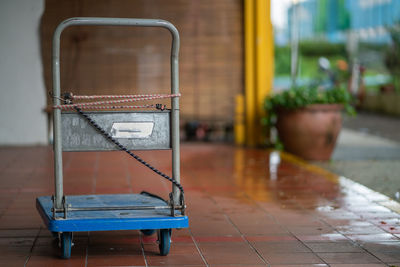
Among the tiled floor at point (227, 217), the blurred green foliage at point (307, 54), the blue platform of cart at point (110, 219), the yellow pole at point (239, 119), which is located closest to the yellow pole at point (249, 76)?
the yellow pole at point (239, 119)

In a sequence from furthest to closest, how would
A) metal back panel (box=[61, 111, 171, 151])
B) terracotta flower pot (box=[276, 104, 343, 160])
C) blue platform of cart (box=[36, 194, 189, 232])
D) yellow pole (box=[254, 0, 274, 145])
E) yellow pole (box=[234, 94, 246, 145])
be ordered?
yellow pole (box=[234, 94, 246, 145]) → yellow pole (box=[254, 0, 274, 145]) → terracotta flower pot (box=[276, 104, 343, 160]) → metal back panel (box=[61, 111, 171, 151]) → blue platform of cart (box=[36, 194, 189, 232])

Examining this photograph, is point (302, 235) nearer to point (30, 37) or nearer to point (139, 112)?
point (139, 112)

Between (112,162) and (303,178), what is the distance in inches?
103

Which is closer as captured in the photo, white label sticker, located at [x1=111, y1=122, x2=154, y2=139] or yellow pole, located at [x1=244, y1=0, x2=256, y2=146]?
white label sticker, located at [x1=111, y1=122, x2=154, y2=139]

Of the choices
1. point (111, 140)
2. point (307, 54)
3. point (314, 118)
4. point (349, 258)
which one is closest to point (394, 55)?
point (314, 118)

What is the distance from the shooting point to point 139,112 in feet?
13.3

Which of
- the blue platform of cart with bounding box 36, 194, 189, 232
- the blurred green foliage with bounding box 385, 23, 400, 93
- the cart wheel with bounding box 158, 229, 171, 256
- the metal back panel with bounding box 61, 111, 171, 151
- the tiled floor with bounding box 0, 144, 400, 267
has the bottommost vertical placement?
the tiled floor with bounding box 0, 144, 400, 267

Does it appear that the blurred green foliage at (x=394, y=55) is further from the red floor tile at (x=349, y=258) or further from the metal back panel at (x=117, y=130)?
the metal back panel at (x=117, y=130)

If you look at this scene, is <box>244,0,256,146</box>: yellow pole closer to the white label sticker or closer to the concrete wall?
the concrete wall

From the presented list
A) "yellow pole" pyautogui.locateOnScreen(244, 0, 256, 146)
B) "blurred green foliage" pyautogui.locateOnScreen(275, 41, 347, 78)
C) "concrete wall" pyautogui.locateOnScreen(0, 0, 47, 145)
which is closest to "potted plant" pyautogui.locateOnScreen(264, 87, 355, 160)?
"yellow pole" pyautogui.locateOnScreen(244, 0, 256, 146)

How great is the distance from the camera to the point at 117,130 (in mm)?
4051

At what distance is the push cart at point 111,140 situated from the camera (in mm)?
3932

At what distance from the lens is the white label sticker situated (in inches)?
159

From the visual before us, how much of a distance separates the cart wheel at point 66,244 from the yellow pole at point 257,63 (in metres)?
6.31
